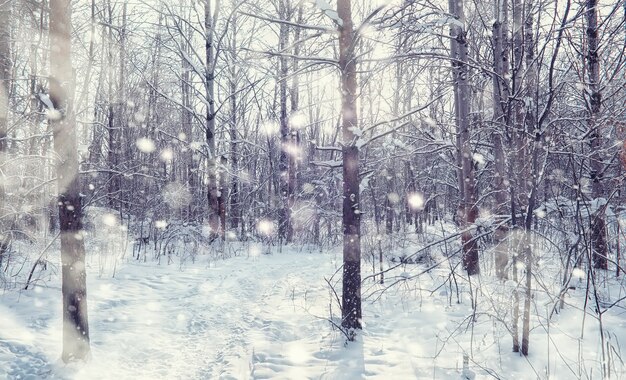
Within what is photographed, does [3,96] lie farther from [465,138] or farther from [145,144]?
[145,144]

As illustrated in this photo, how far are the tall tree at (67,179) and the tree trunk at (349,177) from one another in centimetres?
314

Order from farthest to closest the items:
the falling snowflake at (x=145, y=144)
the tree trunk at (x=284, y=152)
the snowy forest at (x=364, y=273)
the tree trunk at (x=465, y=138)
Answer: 1. the falling snowflake at (x=145, y=144)
2. the tree trunk at (x=284, y=152)
3. the tree trunk at (x=465, y=138)
4. the snowy forest at (x=364, y=273)

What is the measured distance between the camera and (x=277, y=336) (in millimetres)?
5324

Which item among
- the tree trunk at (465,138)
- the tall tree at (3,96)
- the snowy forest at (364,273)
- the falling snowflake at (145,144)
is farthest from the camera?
the falling snowflake at (145,144)

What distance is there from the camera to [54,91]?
4.11 m

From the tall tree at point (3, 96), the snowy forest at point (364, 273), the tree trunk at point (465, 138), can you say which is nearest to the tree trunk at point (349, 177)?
the snowy forest at point (364, 273)

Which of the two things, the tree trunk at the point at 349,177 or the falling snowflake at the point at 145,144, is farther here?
the falling snowflake at the point at 145,144

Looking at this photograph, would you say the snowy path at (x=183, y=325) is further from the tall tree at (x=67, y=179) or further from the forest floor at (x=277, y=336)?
the tall tree at (x=67, y=179)

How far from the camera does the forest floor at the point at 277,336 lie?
4016mm

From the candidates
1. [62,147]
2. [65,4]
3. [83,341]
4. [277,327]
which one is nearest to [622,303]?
[277,327]

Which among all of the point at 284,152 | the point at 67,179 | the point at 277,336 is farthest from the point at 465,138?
the point at 284,152

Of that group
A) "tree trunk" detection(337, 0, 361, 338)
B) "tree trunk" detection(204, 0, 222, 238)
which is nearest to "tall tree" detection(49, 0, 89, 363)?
"tree trunk" detection(337, 0, 361, 338)

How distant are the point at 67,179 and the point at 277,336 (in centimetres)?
324

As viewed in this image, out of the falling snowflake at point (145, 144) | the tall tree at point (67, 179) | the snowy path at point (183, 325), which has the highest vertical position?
the falling snowflake at point (145, 144)
